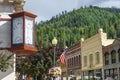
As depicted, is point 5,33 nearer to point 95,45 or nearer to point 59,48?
point 59,48

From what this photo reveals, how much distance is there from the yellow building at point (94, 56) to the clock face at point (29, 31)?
160 ft

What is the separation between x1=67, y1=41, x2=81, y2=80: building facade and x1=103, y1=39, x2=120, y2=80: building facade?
12743 millimetres

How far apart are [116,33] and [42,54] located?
4547 inches

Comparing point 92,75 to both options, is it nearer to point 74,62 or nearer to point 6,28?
point 74,62

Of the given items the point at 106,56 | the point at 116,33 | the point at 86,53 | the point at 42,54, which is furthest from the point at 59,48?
the point at 116,33

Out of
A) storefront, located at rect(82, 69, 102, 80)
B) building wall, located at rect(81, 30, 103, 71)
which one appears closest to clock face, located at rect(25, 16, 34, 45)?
building wall, located at rect(81, 30, 103, 71)

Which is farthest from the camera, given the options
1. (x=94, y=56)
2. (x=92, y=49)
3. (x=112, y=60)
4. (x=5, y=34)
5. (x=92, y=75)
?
(x=92, y=75)

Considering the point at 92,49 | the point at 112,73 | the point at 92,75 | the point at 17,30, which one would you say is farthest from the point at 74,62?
the point at 17,30

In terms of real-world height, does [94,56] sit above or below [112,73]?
above

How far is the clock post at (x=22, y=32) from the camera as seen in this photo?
48.4 ft

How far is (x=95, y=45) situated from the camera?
65875 millimetres

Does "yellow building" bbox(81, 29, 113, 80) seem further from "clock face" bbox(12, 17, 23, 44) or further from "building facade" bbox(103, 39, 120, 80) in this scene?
"clock face" bbox(12, 17, 23, 44)

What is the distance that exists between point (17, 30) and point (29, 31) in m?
0.49

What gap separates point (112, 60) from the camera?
60219 millimetres
